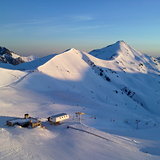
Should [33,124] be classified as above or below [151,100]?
above

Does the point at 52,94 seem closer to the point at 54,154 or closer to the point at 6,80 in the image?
the point at 6,80

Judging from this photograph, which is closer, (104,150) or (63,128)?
(104,150)

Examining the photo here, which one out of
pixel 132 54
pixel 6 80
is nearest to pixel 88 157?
pixel 6 80

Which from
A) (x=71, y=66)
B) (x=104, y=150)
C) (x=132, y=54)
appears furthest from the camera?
(x=132, y=54)

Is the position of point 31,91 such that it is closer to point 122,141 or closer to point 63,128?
→ point 63,128

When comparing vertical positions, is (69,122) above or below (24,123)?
below

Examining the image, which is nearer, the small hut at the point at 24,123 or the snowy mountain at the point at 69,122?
the snowy mountain at the point at 69,122

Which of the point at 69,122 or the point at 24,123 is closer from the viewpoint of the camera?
the point at 24,123

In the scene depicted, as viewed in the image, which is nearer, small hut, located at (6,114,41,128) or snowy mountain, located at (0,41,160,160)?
snowy mountain, located at (0,41,160,160)

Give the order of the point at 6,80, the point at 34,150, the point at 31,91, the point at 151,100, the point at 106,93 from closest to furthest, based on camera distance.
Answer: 1. the point at 34,150
2. the point at 31,91
3. the point at 6,80
4. the point at 106,93
5. the point at 151,100

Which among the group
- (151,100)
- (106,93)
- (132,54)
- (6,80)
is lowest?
(151,100)
